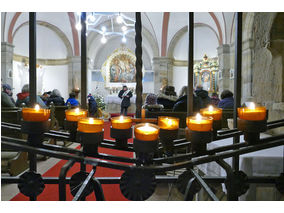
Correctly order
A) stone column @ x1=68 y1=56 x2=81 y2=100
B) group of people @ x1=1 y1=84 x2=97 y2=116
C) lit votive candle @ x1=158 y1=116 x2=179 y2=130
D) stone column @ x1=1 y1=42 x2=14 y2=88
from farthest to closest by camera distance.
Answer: stone column @ x1=68 y1=56 x2=81 y2=100 < stone column @ x1=1 y1=42 x2=14 y2=88 < group of people @ x1=1 y1=84 x2=97 y2=116 < lit votive candle @ x1=158 y1=116 x2=179 y2=130

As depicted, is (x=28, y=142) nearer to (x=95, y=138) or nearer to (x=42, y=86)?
(x=95, y=138)

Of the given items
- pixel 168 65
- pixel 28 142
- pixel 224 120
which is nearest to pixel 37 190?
pixel 28 142

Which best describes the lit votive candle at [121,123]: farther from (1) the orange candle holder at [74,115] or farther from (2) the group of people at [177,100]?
(2) the group of people at [177,100]

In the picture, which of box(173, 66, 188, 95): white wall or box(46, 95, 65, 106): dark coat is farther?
box(173, 66, 188, 95): white wall

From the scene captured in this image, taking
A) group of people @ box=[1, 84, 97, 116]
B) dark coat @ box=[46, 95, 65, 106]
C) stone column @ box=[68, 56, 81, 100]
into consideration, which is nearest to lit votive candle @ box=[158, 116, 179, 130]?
group of people @ box=[1, 84, 97, 116]

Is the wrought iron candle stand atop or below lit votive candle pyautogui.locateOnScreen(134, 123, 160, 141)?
below

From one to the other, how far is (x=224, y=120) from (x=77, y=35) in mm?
10709

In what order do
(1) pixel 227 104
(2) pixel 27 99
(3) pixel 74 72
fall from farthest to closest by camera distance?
(3) pixel 74 72
(1) pixel 227 104
(2) pixel 27 99

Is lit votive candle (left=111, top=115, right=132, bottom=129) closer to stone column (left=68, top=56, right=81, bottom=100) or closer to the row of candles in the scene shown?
the row of candles

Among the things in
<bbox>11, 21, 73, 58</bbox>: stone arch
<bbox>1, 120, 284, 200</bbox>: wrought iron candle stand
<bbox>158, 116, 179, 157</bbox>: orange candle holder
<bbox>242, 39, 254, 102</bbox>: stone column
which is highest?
<bbox>11, 21, 73, 58</bbox>: stone arch

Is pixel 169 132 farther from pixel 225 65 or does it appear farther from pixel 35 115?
pixel 225 65

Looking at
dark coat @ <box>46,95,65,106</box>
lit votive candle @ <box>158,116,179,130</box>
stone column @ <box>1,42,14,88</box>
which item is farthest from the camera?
stone column @ <box>1,42,14,88</box>

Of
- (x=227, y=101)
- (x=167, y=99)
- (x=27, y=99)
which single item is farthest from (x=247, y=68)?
(x=27, y=99)

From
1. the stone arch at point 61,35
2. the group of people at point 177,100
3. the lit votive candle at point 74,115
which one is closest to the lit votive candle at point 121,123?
the lit votive candle at point 74,115
